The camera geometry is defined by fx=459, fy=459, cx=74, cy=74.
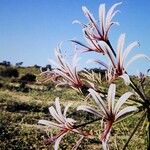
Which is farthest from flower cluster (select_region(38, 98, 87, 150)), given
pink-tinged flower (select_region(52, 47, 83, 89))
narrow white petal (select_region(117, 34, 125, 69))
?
narrow white petal (select_region(117, 34, 125, 69))

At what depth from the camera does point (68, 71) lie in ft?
6.66

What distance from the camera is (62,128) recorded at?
201cm

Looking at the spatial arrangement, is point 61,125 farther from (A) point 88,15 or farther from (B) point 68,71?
(A) point 88,15

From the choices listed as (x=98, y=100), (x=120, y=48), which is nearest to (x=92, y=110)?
(x=98, y=100)

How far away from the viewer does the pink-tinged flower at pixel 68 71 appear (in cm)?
202

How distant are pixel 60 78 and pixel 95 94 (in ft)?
1.21

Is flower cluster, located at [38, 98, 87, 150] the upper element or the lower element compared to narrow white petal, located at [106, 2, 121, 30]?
lower

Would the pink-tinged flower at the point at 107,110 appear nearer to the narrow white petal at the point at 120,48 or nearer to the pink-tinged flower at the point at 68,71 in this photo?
the narrow white petal at the point at 120,48

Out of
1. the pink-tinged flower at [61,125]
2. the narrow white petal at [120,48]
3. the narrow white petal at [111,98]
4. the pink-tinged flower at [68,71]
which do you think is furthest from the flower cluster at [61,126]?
the narrow white petal at [120,48]

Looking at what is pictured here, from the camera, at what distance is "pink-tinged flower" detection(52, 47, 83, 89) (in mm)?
2018

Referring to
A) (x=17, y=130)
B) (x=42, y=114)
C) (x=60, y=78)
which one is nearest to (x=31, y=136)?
(x=17, y=130)

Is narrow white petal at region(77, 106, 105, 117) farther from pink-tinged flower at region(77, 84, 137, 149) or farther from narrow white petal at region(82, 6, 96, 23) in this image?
narrow white petal at region(82, 6, 96, 23)

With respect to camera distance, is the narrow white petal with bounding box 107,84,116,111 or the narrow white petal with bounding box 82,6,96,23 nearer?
the narrow white petal with bounding box 107,84,116,111

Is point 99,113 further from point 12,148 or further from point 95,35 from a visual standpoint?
point 12,148
